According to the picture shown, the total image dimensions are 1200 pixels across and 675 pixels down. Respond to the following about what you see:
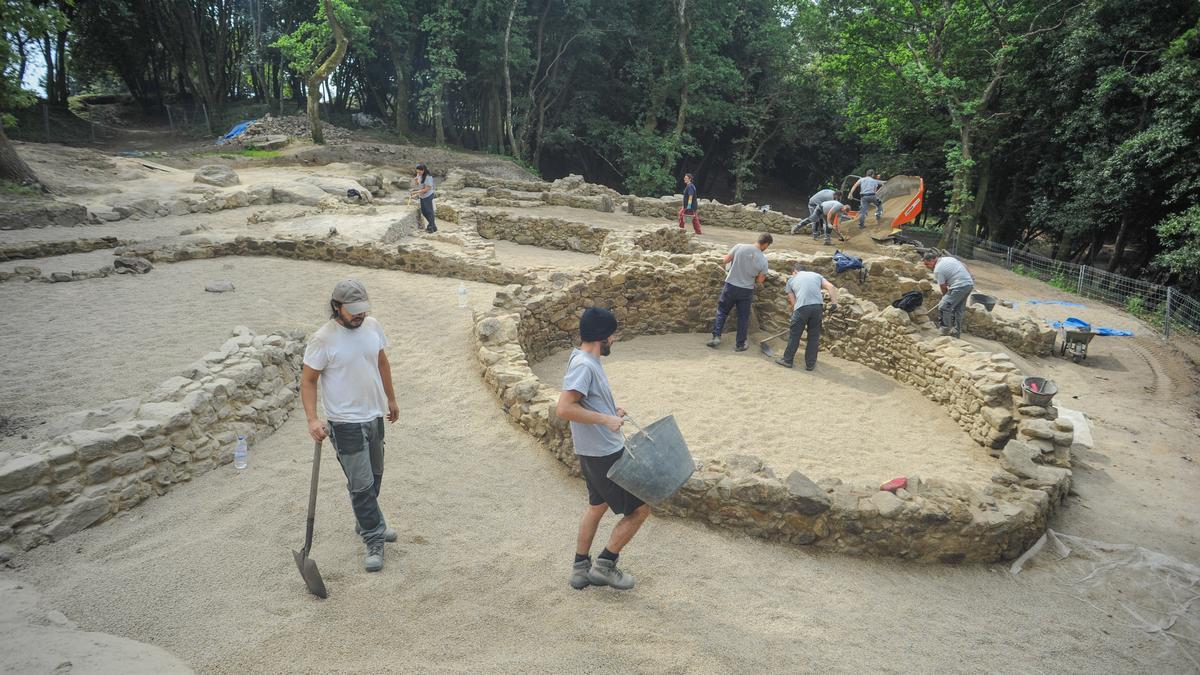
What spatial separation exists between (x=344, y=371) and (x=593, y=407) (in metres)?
1.48

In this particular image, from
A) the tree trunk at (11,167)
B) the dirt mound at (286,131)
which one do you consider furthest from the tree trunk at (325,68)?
the tree trunk at (11,167)

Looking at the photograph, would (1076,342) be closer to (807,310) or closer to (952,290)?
(952,290)

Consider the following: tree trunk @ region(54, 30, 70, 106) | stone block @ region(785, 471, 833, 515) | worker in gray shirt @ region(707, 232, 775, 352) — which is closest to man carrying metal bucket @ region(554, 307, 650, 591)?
stone block @ region(785, 471, 833, 515)

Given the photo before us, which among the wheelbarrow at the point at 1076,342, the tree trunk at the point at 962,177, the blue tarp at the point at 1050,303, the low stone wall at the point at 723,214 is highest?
the tree trunk at the point at 962,177

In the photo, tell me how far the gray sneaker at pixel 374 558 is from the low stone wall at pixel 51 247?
10.7m

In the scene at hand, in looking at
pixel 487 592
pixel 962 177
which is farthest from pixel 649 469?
pixel 962 177

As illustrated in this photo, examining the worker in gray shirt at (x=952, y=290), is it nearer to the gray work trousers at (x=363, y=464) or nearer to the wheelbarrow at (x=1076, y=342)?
the wheelbarrow at (x=1076, y=342)

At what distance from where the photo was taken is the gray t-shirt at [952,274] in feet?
33.6

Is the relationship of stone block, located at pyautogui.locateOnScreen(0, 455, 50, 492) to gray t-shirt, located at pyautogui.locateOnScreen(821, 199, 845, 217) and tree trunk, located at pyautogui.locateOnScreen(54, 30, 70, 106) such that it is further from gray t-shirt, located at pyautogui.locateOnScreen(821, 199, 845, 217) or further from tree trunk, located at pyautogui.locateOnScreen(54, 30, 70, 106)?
tree trunk, located at pyautogui.locateOnScreen(54, 30, 70, 106)

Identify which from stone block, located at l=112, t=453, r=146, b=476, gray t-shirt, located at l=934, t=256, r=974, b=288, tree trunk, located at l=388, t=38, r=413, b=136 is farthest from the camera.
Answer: tree trunk, located at l=388, t=38, r=413, b=136

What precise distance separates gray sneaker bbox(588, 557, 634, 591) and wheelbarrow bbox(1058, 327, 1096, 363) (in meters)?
10.7

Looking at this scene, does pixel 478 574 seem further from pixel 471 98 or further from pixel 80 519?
pixel 471 98

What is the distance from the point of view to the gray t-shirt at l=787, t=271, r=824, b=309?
28.3ft

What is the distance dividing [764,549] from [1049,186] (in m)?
21.7
